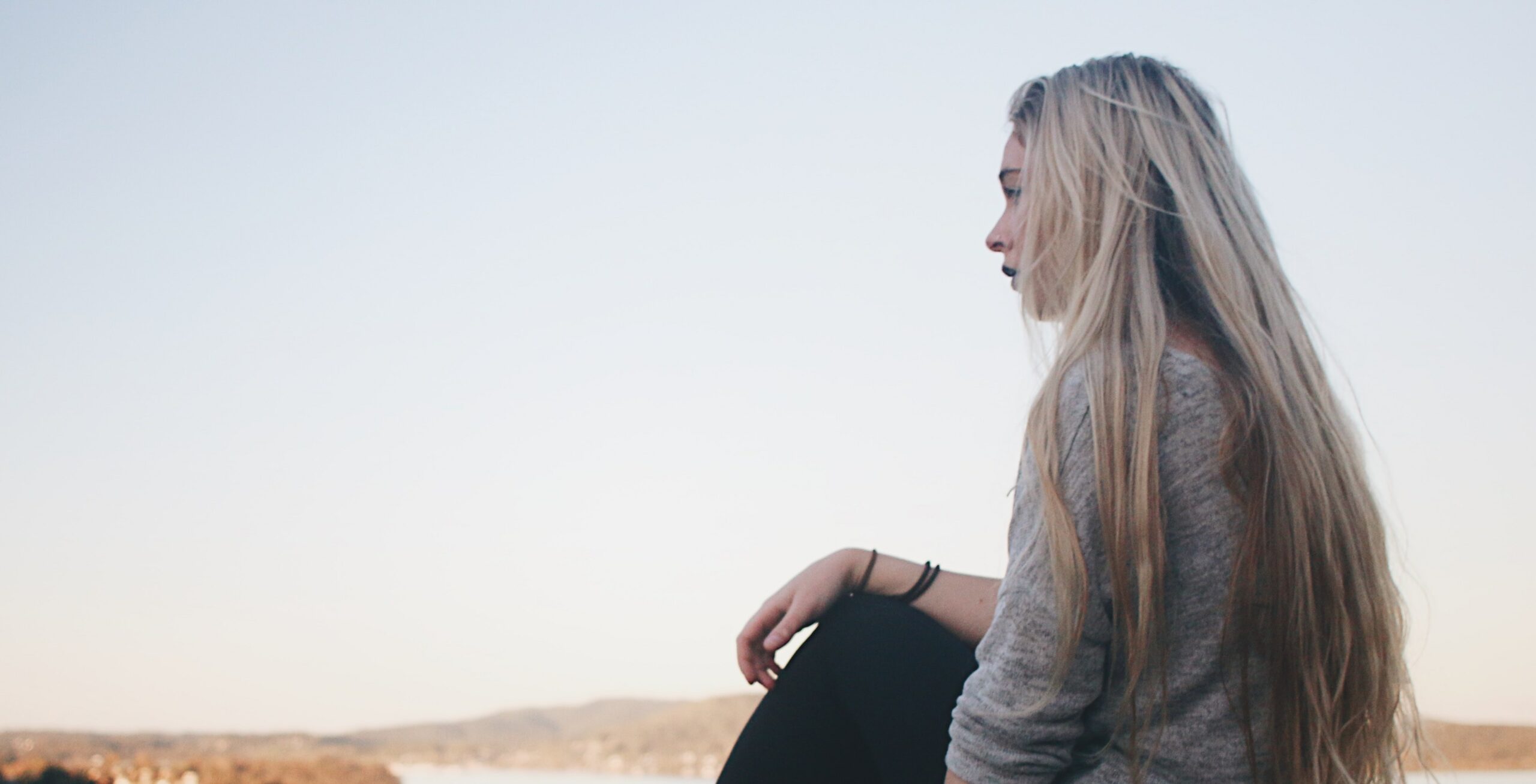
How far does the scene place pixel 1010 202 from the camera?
1057 millimetres

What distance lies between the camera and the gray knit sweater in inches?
28.7

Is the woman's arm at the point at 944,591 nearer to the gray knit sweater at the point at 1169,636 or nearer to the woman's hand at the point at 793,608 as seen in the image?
the woman's hand at the point at 793,608

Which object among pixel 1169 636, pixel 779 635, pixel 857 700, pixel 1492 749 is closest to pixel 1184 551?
pixel 1169 636

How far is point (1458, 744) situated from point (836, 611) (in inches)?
141

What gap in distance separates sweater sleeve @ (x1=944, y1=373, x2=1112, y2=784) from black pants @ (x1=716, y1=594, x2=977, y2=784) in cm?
19

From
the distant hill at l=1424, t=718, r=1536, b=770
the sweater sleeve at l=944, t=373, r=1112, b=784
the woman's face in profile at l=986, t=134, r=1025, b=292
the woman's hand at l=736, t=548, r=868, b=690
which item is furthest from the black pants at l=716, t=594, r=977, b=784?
the distant hill at l=1424, t=718, r=1536, b=770

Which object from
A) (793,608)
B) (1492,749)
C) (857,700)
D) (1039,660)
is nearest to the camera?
(1039,660)

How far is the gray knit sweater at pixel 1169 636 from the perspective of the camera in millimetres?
729

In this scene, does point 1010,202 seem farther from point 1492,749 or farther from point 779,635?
point 1492,749

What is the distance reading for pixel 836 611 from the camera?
1038 millimetres

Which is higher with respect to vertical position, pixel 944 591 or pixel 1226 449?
pixel 1226 449

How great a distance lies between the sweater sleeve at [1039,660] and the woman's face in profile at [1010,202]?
324 millimetres

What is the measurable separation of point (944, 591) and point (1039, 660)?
40 centimetres

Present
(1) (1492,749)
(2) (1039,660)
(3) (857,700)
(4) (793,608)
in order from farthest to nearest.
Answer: (1) (1492,749) < (4) (793,608) < (3) (857,700) < (2) (1039,660)
